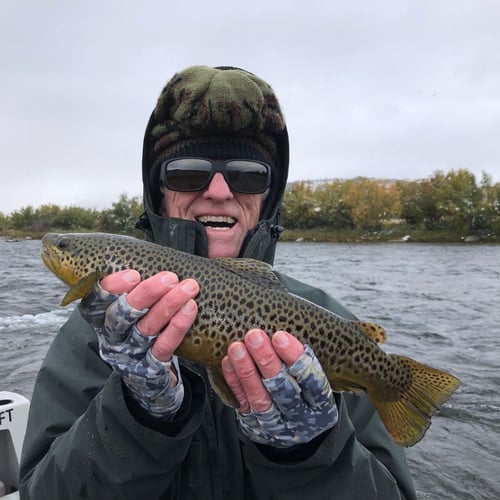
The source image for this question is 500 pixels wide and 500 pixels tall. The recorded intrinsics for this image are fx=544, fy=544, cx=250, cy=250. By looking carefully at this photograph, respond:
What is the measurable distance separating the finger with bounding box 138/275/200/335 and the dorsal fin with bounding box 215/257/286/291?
45 cm

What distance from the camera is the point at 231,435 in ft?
9.38

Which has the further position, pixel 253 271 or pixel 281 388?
pixel 253 271

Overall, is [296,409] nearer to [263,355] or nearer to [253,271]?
[263,355]

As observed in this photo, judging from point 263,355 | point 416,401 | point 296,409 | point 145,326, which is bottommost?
point 416,401

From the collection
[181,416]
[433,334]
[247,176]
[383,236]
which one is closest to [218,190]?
[247,176]

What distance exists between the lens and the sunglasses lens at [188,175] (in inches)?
131

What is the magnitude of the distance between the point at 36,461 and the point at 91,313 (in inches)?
39.1

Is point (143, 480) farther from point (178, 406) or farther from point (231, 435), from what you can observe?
point (231, 435)

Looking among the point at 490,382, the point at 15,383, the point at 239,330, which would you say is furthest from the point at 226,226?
the point at 490,382

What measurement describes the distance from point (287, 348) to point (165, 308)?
21.5 inches

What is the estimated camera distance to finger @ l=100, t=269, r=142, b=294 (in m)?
2.39

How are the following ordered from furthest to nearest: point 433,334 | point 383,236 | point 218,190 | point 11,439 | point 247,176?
point 383,236 < point 433,334 < point 11,439 < point 247,176 < point 218,190

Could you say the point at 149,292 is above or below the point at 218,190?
below

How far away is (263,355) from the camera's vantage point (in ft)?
7.59
